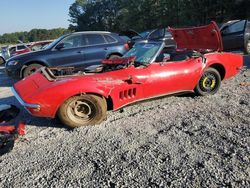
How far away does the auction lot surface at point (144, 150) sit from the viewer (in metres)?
3.33

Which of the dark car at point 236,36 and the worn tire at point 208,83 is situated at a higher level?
the dark car at point 236,36

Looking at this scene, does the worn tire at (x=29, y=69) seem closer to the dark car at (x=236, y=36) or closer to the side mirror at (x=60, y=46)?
the side mirror at (x=60, y=46)

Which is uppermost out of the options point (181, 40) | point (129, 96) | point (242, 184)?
point (181, 40)

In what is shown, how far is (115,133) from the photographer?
4.65 metres

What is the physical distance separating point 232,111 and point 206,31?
2046 millimetres

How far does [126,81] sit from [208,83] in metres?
2.06

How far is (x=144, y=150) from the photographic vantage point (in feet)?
13.0

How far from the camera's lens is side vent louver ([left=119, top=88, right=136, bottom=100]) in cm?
510

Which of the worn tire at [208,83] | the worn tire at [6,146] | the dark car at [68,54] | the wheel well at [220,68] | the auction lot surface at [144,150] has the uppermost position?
the dark car at [68,54]

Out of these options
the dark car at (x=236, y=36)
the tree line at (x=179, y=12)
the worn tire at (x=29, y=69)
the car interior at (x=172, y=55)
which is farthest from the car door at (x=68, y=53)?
the tree line at (x=179, y=12)

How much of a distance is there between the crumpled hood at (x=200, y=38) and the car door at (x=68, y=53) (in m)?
3.27

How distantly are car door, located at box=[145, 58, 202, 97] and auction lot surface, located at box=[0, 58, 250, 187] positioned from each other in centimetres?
37

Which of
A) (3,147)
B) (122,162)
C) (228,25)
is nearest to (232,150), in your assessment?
(122,162)

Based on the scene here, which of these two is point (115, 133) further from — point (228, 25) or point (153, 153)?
point (228, 25)
